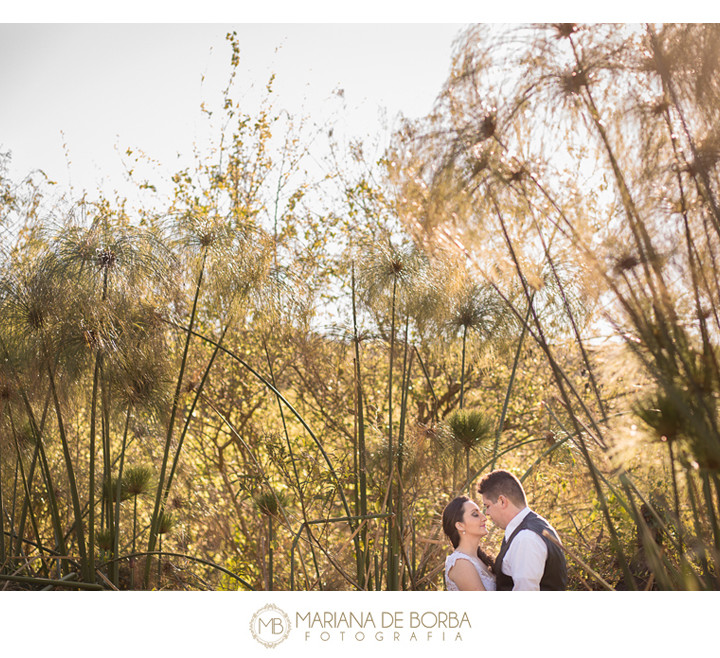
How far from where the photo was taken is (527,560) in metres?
1.88

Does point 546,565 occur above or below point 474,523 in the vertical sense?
below

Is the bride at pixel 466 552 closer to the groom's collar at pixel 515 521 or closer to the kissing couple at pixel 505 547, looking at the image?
the kissing couple at pixel 505 547

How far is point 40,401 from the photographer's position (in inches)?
105

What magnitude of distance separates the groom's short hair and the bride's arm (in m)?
0.22

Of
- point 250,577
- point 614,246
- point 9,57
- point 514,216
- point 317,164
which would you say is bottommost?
point 250,577

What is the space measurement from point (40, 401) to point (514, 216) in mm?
1960

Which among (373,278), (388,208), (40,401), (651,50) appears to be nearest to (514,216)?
(651,50)

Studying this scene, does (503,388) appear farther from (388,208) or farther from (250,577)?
(250,577)

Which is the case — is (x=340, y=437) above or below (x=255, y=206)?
below

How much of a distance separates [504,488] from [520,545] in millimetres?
227

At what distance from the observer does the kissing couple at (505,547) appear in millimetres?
1884
